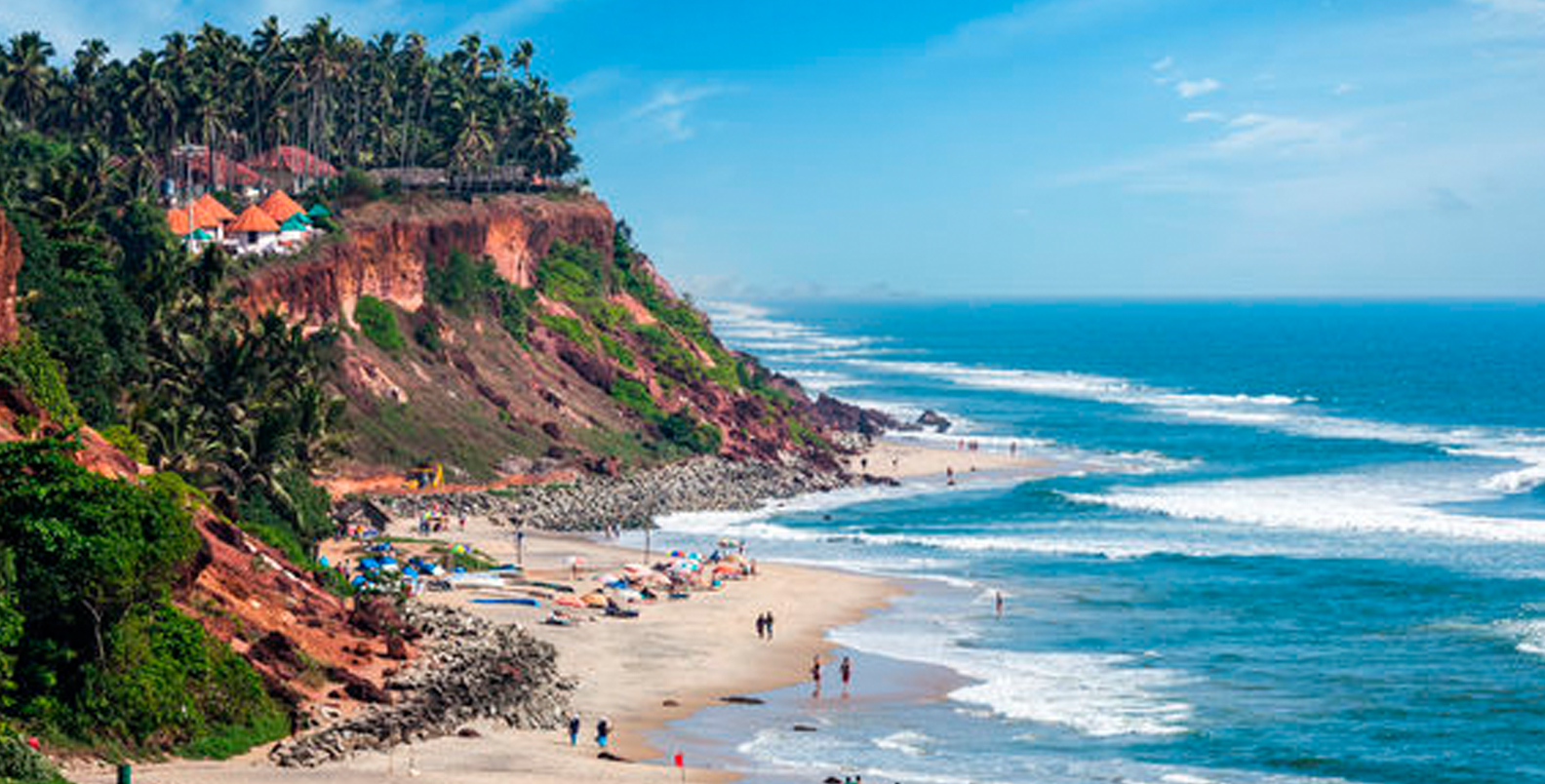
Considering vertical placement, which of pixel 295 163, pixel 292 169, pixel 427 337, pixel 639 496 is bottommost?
pixel 639 496

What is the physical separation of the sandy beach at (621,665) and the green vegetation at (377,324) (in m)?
16.5

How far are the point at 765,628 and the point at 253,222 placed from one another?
141 ft

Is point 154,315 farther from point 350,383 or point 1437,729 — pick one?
point 1437,729

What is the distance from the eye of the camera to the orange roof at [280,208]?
8675cm

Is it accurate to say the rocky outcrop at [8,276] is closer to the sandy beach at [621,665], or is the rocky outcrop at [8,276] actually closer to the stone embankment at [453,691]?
the stone embankment at [453,691]

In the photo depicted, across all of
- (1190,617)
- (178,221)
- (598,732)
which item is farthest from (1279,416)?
(598,732)

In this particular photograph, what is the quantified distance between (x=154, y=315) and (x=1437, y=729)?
44.1 metres

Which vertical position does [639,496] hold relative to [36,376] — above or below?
below

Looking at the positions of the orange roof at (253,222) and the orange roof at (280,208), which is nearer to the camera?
the orange roof at (253,222)

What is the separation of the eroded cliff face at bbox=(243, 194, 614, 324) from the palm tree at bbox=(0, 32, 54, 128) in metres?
21.2

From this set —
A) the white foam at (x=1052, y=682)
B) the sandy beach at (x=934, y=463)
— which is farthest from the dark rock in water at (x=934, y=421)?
the white foam at (x=1052, y=682)

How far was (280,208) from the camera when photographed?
286 feet

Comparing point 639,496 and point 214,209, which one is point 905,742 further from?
point 214,209

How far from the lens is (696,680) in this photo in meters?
49.2
